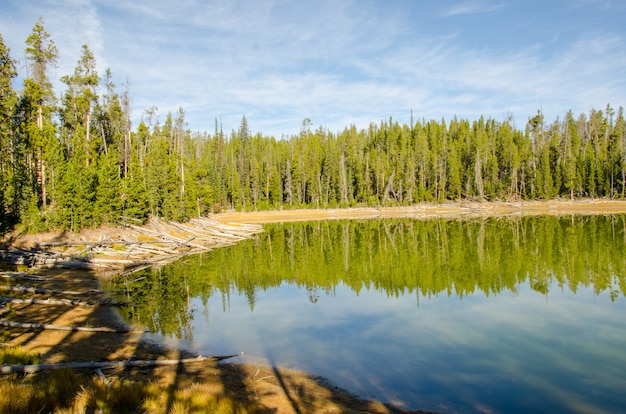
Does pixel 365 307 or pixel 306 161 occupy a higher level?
pixel 306 161

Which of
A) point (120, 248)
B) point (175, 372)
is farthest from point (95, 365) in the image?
point (120, 248)

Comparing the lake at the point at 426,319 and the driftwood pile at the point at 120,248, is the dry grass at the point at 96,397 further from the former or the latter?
the driftwood pile at the point at 120,248

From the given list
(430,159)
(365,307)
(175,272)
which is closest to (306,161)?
(430,159)

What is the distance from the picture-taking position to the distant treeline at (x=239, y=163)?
38.7 meters

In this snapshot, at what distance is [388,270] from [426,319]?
1242 cm

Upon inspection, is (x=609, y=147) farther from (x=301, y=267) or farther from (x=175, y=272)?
(x=175, y=272)

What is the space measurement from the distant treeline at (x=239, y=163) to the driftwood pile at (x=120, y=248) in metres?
2.75

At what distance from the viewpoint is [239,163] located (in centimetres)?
11162

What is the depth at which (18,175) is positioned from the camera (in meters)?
35.0

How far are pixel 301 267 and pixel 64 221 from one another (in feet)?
69.0

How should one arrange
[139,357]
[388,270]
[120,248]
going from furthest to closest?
[120,248]
[388,270]
[139,357]

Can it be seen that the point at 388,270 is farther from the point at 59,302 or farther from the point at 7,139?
the point at 7,139

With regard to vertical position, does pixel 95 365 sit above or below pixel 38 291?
below

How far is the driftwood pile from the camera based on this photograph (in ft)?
93.4
